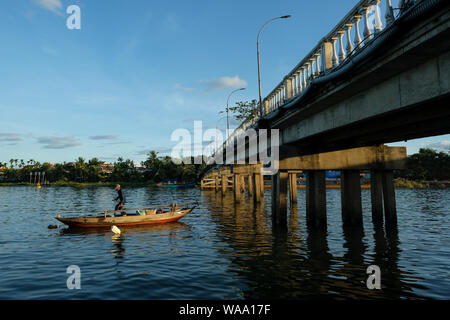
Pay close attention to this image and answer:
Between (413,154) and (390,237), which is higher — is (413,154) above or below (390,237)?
above

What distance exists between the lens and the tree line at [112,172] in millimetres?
123625

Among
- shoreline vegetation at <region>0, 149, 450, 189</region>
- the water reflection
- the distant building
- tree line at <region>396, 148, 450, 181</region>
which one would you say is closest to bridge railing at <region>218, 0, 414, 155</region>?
the water reflection

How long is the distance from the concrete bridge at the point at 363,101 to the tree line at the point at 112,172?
93785mm

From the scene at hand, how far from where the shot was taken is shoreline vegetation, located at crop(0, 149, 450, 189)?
97.1 m

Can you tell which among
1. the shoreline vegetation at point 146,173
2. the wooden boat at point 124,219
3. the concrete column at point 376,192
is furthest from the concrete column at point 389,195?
the shoreline vegetation at point 146,173

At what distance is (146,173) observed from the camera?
140 metres

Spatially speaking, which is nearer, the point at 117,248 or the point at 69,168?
the point at 117,248

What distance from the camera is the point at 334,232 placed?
63.0 ft

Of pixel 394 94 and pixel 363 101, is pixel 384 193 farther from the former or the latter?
pixel 394 94

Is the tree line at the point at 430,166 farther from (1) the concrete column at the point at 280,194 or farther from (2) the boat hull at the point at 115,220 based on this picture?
(2) the boat hull at the point at 115,220

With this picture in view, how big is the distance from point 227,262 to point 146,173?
132498 millimetres
